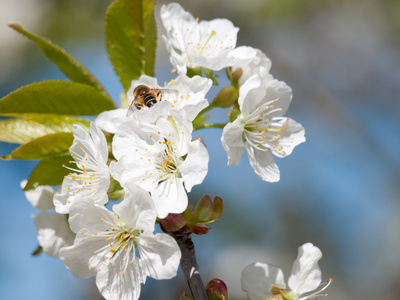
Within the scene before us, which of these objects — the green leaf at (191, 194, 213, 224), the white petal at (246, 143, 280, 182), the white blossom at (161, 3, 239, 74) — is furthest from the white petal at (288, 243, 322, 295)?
the white blossom at (161, 3, 239, 74)

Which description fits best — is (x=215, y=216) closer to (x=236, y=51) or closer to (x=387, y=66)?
(x=236, y=51)

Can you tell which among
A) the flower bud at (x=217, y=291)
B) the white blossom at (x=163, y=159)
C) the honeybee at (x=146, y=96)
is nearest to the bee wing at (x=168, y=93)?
the honeybee at (x=146, y=96)

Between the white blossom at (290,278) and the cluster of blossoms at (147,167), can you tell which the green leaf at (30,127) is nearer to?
the cluster of blossoms at (147,167)

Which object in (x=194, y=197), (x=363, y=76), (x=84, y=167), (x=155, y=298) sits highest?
(x=363, y=76)

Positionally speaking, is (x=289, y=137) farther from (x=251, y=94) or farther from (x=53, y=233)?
(x=53, y=233)

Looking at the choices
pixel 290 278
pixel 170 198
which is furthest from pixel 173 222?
pixel 290 278

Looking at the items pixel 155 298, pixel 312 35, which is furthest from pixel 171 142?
pixel 312 35

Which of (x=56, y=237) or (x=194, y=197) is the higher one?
(x=194, y=197)

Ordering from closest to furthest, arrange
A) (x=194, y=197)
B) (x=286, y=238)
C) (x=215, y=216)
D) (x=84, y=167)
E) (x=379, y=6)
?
(x=215, y=216) < (x=84, y=167) < (x=194, y=197) < (x=286, y=238) < (x=379, y=6)

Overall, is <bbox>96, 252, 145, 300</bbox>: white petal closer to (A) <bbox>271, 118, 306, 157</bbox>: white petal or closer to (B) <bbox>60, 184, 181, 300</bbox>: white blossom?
(B) <bbox>60, 184, 181, 300</bbox>: white blossom
